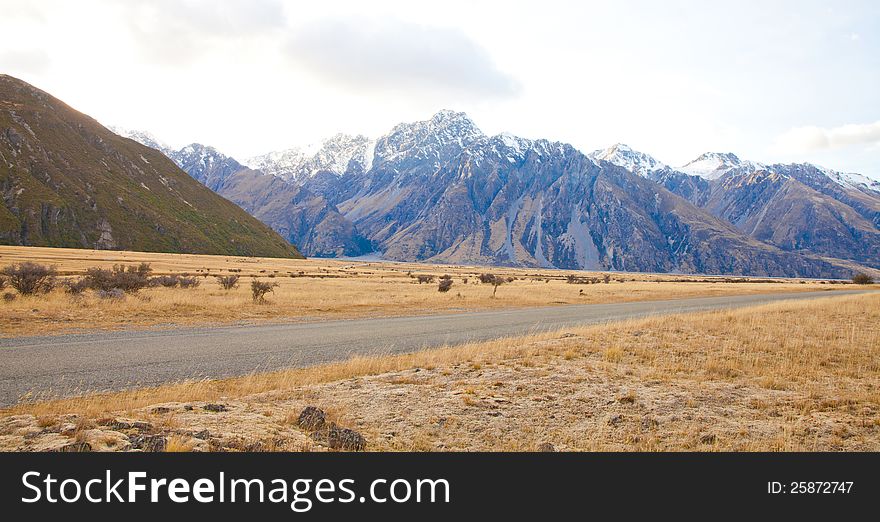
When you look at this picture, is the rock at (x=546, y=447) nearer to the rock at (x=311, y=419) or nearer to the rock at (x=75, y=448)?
the rock at (x=311, y=419)

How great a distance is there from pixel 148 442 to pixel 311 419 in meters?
2.32

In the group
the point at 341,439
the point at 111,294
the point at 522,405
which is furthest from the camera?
the point at 111,294

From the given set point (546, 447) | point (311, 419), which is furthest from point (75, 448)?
point (546, 447)

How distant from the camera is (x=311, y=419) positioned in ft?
25.7

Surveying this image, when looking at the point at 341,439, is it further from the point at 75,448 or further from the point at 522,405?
the point at 522,405

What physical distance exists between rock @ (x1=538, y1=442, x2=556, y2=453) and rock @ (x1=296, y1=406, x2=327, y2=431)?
337 cm

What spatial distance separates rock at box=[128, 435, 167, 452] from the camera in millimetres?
6070

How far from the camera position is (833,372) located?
1344 centimetres

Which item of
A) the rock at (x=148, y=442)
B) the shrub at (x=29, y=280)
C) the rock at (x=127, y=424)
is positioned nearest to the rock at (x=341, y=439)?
the rock at (x=148, y=442)

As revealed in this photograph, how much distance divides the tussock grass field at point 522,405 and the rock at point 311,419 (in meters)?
0.26

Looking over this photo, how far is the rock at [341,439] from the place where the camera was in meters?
6.82

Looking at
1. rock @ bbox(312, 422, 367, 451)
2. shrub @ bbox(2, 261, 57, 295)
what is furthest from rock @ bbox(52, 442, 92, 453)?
shrub @ bbox(2, 261, 57, 295)
